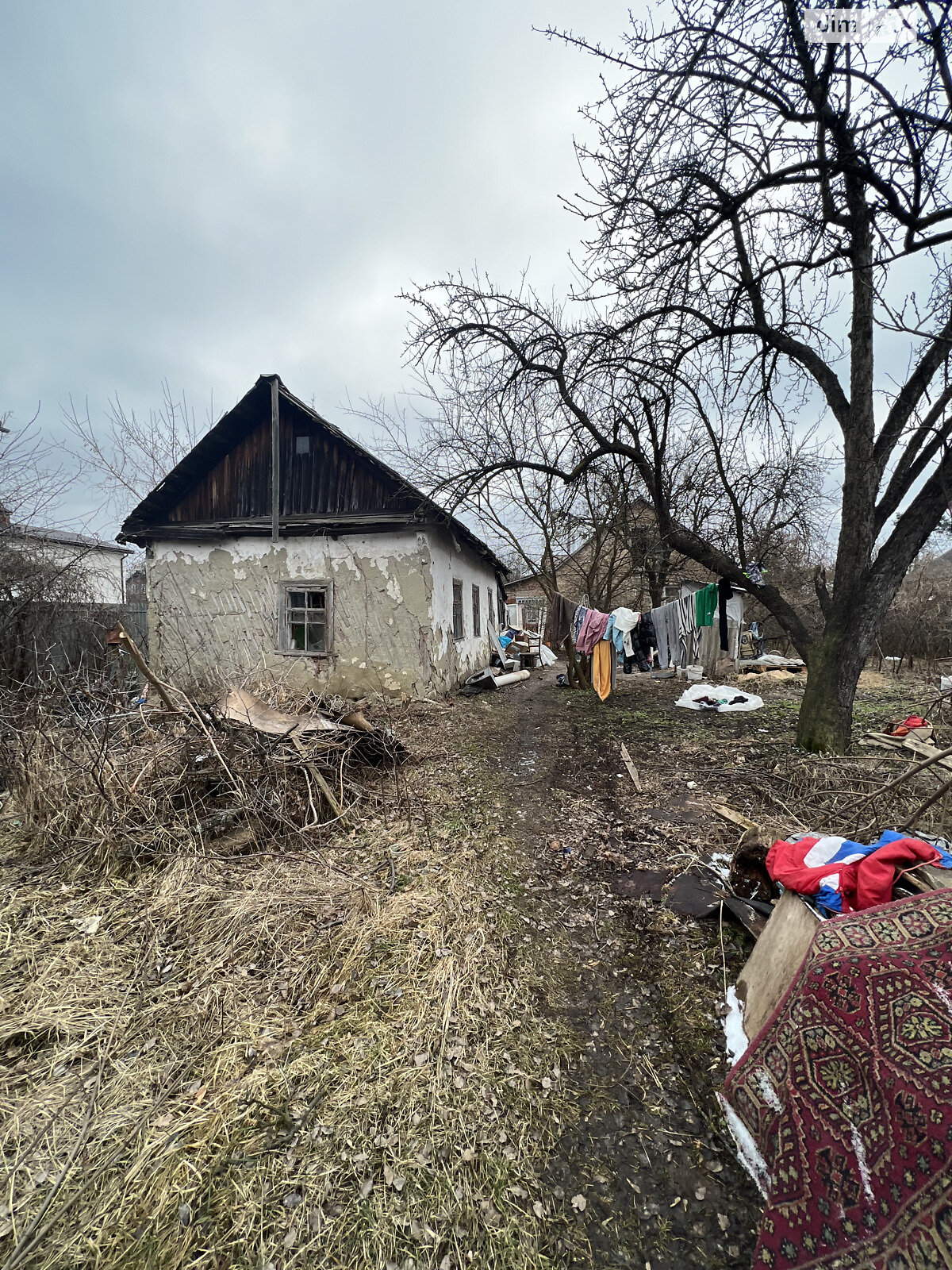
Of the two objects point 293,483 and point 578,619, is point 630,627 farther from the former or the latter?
point 293,483

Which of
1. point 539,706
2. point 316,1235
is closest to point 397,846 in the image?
point 316,1235

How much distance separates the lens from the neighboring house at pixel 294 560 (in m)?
8.88

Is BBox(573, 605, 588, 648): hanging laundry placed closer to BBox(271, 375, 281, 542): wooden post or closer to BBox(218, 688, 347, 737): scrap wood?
BBox(271, 375, 281, 542): wooden post

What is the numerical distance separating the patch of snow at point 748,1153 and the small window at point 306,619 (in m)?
8.38

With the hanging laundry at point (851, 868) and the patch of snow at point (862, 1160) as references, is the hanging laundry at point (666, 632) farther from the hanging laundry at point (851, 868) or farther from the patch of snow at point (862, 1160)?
the patch of snow at point (862, 1160)

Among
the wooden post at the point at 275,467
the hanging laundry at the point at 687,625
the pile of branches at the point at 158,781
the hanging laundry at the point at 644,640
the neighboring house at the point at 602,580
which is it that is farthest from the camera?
the hanging laundry at the point at 644,640

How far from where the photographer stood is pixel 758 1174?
1572 millimetres

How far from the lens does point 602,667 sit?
9.48 meters

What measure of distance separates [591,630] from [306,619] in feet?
18.1

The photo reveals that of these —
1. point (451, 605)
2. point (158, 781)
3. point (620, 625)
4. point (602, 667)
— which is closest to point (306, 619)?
point (451, 605)

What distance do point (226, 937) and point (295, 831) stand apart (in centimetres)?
100

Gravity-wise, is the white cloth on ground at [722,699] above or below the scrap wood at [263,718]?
below

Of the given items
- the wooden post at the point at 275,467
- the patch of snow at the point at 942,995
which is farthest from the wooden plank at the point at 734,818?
the wooden post at the point at 275,467

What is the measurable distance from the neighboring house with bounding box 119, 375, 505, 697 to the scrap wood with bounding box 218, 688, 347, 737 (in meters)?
4.55
